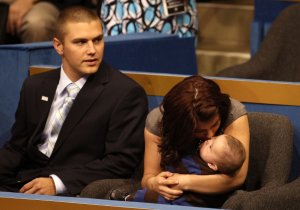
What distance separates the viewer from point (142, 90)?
12.7ft

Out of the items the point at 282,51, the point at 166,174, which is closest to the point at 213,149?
the point at 166,174

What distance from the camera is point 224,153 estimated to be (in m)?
3.39

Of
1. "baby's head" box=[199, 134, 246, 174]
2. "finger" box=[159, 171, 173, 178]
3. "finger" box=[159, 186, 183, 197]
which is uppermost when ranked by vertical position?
"baby's head" box=[199, 134, 246, 174]

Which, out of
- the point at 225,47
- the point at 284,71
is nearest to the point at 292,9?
the point at 284,71

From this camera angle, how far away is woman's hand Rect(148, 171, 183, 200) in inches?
139

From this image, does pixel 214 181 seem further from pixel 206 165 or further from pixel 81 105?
pixel 81 105

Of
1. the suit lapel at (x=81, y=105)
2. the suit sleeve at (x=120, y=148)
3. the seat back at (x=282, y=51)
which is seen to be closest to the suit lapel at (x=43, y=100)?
the suit lapel at (x=81, y=105)

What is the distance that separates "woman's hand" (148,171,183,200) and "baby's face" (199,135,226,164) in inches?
5.7

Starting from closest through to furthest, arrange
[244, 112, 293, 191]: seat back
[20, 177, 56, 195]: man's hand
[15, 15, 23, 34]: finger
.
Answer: [244, 112, 293, 191]: seat back
[20, 177, 56, 195]: man's hand
[15, 15, 23, 34]: finger

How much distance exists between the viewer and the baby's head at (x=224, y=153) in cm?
339

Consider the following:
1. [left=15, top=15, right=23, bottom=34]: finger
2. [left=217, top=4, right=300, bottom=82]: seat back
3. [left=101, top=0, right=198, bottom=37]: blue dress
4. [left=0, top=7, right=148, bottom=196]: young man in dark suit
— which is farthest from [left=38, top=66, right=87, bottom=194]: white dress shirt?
[left=15, top=15, right=23, bottom=34]: finger

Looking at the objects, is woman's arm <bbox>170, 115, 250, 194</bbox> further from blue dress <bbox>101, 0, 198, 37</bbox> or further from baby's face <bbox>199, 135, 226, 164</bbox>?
blue dress <bbox>101, 0, 198, 37</bbox>

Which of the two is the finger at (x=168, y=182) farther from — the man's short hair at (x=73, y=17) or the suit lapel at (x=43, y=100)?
the man's short hair at (x=73, y=17)

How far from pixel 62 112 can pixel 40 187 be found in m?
0.34
